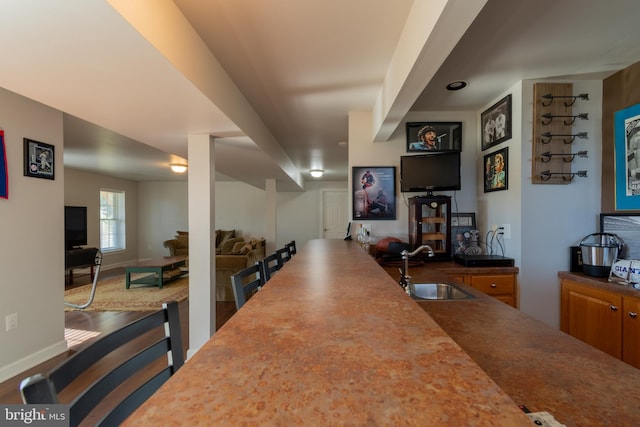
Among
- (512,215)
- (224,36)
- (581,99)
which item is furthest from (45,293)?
(581,99)

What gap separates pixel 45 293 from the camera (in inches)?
102

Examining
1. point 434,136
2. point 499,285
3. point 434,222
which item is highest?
point 434,136

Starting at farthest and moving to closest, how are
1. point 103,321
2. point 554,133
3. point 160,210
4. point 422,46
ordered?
point 160,210, point 103,321, point 554,133, point 422,46

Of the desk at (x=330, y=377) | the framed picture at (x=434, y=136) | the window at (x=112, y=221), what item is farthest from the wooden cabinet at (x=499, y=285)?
the window at (x=112, y=221)

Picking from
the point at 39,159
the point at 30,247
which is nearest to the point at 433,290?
the point at 30,247

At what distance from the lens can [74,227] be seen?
17.3 ft

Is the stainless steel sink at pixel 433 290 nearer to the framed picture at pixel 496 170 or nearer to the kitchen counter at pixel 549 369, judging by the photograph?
the kitchen counter at pixel 549 369

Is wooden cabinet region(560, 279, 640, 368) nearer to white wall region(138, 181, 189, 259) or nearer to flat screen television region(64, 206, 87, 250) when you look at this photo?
flat screen television region(64, 206, 87, 250)

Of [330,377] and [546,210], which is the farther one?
[546,210]

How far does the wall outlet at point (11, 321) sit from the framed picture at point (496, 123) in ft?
13.8

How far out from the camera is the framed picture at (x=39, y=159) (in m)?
2.43

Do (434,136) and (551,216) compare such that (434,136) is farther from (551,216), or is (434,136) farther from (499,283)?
(499,283)

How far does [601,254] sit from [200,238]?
3.06 metres

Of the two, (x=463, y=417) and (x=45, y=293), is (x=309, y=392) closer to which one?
(x=463, y=417)
